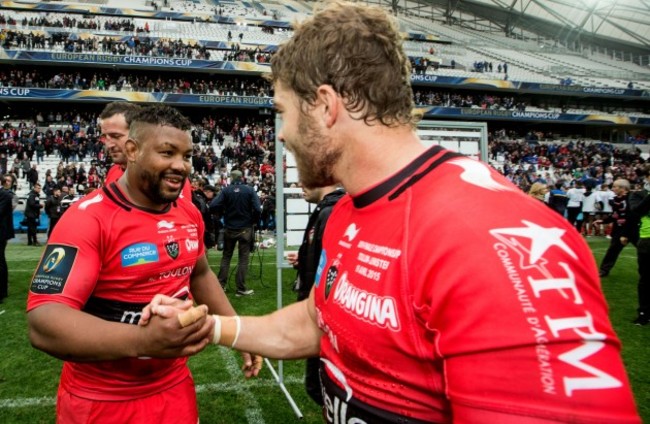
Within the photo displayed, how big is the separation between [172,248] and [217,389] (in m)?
2.67

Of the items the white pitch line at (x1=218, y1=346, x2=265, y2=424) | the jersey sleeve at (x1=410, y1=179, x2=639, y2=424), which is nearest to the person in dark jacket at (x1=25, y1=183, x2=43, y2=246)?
the white pitch line at (x1=218, y1=346, x2=265, y2=424)

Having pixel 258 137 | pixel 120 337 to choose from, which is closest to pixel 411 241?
pixel 120 337

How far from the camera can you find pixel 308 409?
13.5 feet

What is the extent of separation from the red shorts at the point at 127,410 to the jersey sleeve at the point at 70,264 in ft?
1.91

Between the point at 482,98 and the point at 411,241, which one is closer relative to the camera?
the point at 411,241

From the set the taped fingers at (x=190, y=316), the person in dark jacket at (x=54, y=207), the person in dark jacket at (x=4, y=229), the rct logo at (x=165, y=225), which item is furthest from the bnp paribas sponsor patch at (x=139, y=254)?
the person in dark jacket at (x=54, y=207)

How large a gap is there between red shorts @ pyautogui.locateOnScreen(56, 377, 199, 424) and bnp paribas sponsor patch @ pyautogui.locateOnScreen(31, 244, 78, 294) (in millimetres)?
632

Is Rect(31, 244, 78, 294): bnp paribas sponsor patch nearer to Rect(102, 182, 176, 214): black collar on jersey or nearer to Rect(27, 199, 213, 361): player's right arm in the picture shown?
Rect(27, 199, 213, 361): player's right arm

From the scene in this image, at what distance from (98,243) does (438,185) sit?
1.54 meters

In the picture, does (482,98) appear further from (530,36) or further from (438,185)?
(438,185)

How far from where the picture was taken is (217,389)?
14.7 ft

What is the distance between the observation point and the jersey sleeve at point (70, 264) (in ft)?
5.61

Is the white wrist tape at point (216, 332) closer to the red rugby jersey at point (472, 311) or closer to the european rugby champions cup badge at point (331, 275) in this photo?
the european rugby champions cup badge at point (331, 275)

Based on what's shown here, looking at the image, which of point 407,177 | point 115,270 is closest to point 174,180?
point 115,270
